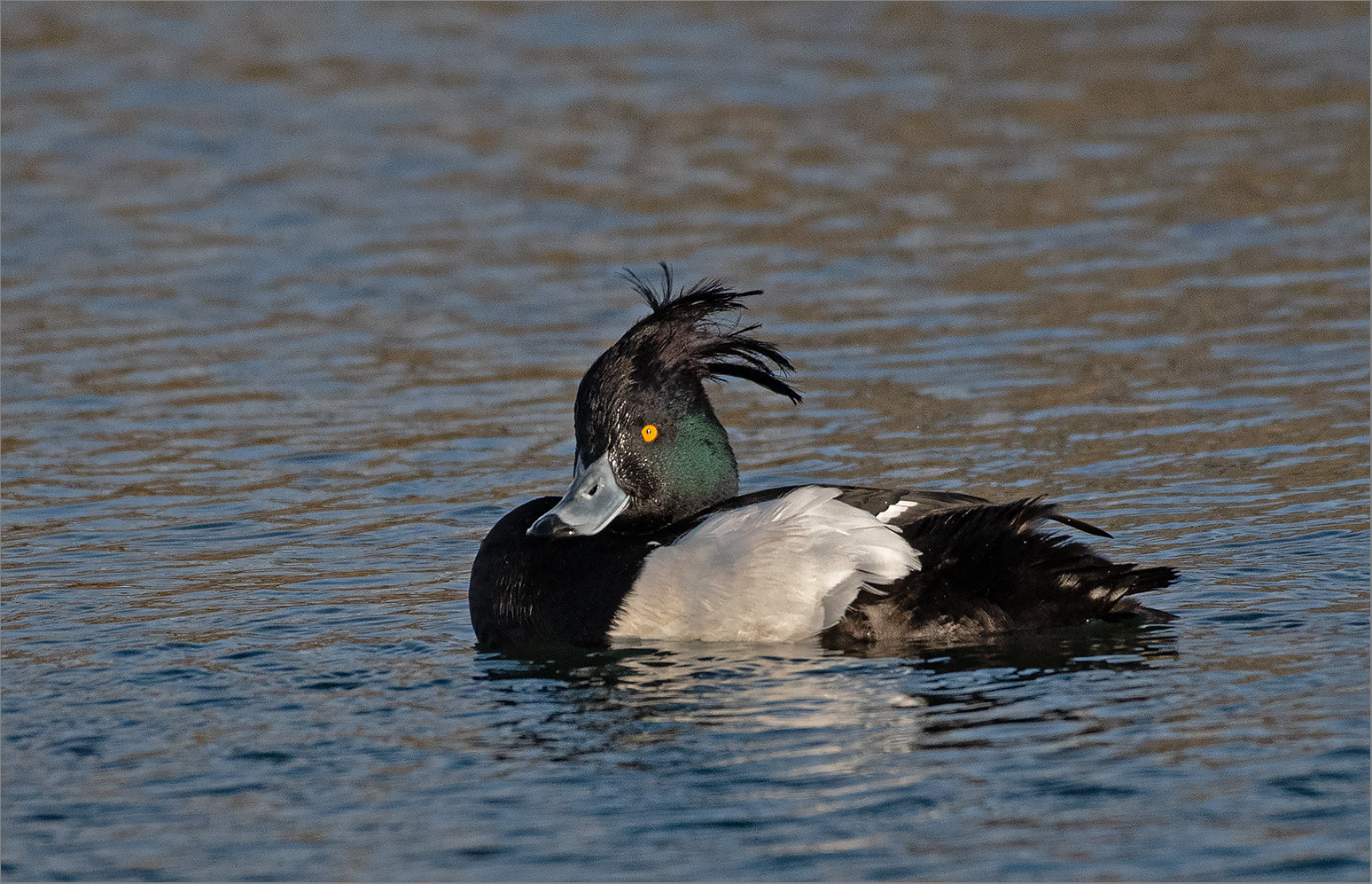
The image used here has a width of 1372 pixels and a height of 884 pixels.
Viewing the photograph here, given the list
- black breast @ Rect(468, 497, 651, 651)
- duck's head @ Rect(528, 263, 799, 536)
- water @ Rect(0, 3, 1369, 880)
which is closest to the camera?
water @ Rect(0, 3, 1369, 880)

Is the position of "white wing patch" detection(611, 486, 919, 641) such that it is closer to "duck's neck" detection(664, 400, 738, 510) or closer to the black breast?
the black breast

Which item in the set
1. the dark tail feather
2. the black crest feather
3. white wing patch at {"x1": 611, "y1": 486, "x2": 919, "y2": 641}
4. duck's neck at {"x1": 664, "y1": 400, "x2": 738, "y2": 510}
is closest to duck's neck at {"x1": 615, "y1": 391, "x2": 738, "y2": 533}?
duck's neck at {"x1": 664, "y1": 400, "x2": 738, "y2": 510}

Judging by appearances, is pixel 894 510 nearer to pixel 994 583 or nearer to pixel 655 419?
pixel 994 583

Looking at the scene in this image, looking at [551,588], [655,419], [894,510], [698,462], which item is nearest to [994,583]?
[894,510]

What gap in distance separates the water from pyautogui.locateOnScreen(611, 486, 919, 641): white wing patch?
6.6 inches

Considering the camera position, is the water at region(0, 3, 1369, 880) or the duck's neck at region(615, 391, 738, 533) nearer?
the water at region(0, 3, 1369, 880)

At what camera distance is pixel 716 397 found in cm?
1134

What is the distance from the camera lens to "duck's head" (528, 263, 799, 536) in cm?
720

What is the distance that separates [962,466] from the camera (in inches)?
369

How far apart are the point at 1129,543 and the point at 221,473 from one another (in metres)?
4.44

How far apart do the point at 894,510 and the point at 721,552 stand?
1.99 ft

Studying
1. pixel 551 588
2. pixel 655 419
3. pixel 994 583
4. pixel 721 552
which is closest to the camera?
pixel 994 583

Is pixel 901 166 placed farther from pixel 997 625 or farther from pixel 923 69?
pixel 997 625

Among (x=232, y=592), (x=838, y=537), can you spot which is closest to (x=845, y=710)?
(x=838, y=537)
